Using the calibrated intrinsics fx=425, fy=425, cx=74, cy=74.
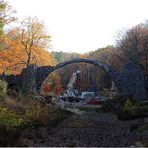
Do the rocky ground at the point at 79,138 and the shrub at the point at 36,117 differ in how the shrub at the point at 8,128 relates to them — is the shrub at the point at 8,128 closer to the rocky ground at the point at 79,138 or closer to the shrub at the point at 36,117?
the rocky ground at the point at 79,138

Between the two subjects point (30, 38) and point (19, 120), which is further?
point (30, 38)

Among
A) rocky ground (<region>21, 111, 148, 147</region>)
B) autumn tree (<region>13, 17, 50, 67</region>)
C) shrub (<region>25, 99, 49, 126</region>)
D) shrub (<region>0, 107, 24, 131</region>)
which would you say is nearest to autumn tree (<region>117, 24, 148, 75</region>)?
autumn tree (<region>13, 17, 50, 67</region>)

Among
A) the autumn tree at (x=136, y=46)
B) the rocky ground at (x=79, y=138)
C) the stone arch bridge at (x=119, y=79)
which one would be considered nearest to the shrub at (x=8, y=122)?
the rocky ground at (x=79, y=138)

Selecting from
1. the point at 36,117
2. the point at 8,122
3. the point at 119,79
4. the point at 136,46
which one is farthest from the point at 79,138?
the point at 136,46

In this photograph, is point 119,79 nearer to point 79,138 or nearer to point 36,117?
point 36,117

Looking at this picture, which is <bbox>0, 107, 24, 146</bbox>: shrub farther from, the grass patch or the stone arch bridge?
the stone arch bridge

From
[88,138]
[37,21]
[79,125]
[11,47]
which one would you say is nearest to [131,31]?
[37,21]

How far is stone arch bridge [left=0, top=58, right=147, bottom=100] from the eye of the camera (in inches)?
1446

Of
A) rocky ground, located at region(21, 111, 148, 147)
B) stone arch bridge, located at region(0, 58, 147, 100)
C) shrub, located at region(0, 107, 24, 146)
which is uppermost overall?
stone arch bridge, located at region(0, 58, 147, 100)

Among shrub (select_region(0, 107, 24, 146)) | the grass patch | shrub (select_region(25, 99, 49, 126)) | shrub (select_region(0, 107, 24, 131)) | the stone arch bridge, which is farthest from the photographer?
the stone arch bridge

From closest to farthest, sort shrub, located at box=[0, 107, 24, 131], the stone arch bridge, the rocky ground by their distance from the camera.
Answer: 1. the rocky ground
2. shrub, located at box=[0, 107, 24, 131]
3. the stone arch bridge

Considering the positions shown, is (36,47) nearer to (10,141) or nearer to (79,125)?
(79,125)

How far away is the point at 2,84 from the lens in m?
25.6

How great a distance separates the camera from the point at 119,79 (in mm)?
38625
